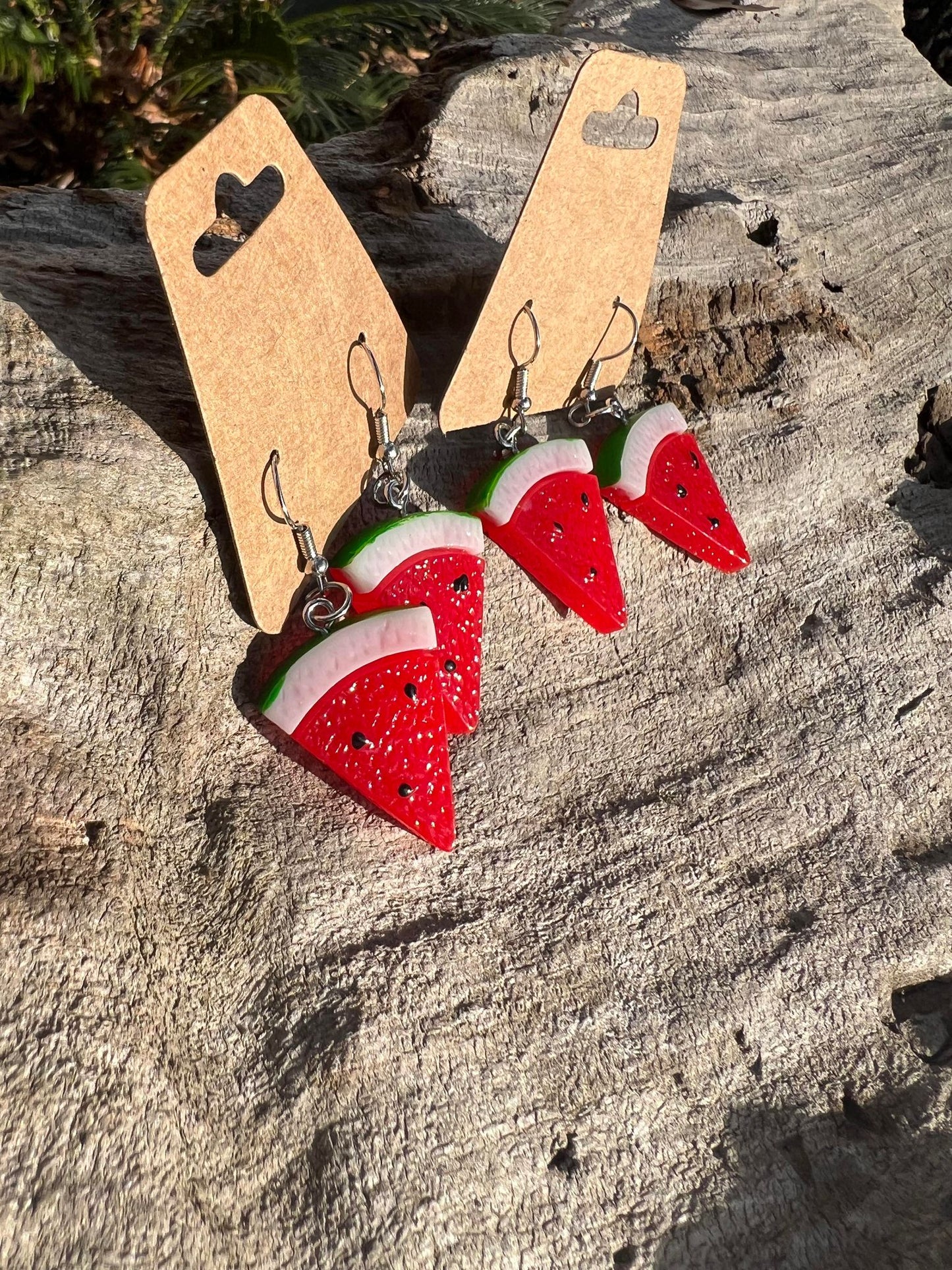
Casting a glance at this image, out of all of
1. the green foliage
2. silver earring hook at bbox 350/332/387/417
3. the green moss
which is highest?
silver earring hook at bbox 350/332/387/417

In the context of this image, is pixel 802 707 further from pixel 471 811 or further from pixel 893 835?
pixel 471 811

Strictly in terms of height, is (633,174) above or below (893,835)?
above

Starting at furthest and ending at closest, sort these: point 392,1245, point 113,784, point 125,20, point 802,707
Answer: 1. point 125,20
2. point 802,707
3. point 113,784
4. point 392,1245


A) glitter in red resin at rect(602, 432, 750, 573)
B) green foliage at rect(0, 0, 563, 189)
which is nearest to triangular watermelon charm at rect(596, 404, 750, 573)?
glitter in red resin at rect(602, 432, 750, 573)

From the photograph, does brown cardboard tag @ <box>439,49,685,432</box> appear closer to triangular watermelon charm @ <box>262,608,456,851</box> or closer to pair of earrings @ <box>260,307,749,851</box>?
pair of earrings @ <box>260,307,749,851</box>

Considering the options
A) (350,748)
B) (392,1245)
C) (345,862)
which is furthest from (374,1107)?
(350,748)

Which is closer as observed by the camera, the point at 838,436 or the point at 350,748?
the point at 350,748

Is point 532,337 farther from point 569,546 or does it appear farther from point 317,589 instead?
point 317,589

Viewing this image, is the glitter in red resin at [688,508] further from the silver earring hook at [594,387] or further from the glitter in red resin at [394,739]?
the glitter in red resin at [394,739]
